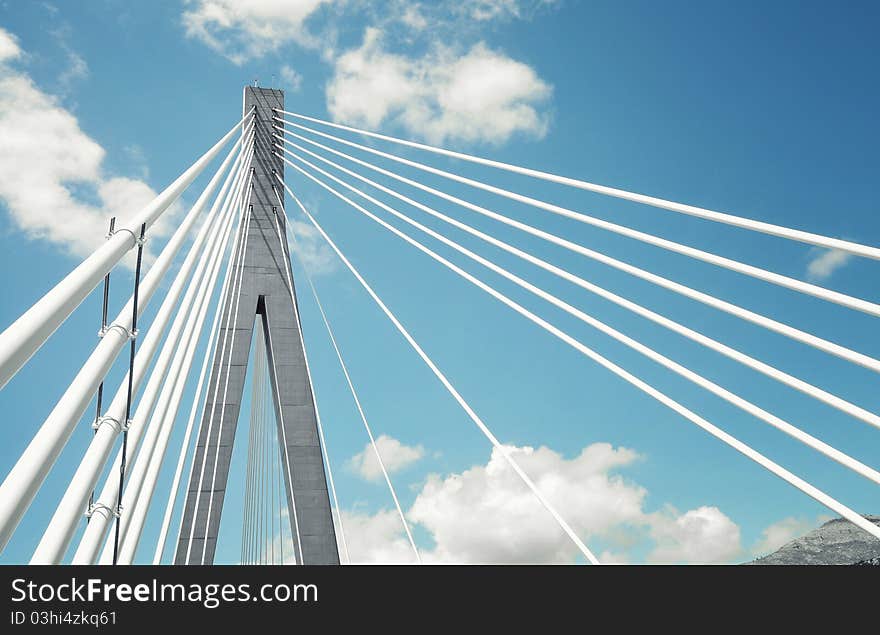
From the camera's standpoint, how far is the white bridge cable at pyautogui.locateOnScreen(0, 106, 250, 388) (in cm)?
131

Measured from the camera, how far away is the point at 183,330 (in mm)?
3592

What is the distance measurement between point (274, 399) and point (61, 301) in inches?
252

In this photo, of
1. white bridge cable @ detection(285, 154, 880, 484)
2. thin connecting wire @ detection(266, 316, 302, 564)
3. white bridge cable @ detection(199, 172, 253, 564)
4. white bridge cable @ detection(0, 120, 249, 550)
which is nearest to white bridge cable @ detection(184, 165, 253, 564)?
white bridge cable @ detection(199, 172, 253, 564)

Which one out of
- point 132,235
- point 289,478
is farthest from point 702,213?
point 289,478

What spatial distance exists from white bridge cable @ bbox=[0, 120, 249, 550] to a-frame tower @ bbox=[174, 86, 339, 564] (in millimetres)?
5119

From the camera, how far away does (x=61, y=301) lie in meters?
1.54

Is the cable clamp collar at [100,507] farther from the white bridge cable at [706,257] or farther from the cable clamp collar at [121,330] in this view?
the white bridge cable at [706,257]

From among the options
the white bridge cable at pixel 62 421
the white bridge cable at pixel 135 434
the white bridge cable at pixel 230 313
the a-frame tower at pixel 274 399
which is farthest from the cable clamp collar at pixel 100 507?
the white bridge cable at pixel 230 313

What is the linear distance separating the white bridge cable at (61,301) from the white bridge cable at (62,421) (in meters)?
0.22
